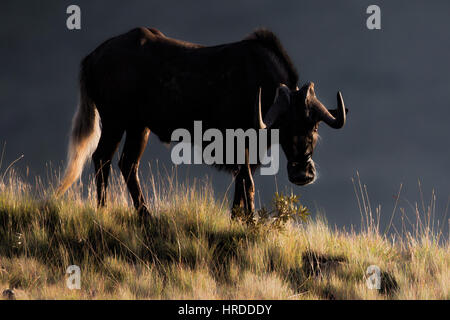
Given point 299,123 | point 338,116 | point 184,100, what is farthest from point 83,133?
point 338,116

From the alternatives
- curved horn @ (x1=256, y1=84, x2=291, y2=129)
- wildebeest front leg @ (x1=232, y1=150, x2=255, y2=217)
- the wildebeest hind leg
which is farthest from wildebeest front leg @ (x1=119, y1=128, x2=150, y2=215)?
curved horn @ (x1=256, y1=84, x2=291, y2=129)

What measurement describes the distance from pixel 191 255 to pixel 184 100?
2023mm

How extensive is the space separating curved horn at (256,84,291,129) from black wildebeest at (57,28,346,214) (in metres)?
0.01

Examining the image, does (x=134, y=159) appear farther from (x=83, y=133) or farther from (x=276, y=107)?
(x=276, y=107)

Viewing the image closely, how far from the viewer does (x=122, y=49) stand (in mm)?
7137

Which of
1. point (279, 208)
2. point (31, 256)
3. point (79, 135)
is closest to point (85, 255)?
point (31, 256)

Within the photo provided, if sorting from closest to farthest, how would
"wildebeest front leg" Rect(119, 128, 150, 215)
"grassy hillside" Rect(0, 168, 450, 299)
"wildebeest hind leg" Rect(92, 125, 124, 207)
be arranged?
"grassy hillside" Rect(0, 168, 450, 299), "wildebeest front leg" Rect(119, 128, 150, 215), "wildebeest hind leg" Rect(92, 125, 124, 207)

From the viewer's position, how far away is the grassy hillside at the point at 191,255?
4777 mm

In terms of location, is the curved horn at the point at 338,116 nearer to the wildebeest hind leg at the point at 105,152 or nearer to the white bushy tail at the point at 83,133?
the wildebeest hind leg at the point at 105,152

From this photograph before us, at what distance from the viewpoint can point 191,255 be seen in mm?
5426

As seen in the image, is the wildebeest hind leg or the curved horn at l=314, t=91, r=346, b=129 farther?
the wildebeest hind leg

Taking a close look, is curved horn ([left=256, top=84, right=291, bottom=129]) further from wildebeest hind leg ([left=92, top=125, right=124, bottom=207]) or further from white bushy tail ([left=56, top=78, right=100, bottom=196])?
white bushy tail ([left=56, top=78, right=100, bottom=196])

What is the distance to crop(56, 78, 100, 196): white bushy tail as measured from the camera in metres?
7.36

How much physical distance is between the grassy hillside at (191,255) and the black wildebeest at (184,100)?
0.44 metres
